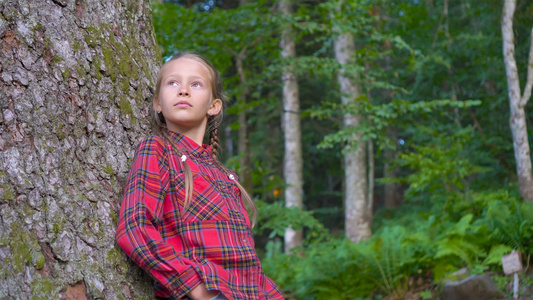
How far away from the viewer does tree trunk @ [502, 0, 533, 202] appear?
7785 millimetres

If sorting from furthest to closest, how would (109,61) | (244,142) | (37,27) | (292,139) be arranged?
(292,139) < (244,142) < (109,61) < (37,27)

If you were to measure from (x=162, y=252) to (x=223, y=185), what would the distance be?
22.2 inches

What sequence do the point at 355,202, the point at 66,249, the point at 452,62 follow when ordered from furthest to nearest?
1. the point at 452,62
2. the point at 355,202
3. the point at 66,249

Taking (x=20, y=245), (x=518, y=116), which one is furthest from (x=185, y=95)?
(x=518, y=116)

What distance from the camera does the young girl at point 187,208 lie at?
1824 millimetres

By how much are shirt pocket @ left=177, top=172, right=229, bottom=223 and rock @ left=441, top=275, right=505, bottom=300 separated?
4.38 meters

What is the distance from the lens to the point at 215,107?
2494 mm

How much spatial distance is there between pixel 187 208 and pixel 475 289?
4633 millimetres

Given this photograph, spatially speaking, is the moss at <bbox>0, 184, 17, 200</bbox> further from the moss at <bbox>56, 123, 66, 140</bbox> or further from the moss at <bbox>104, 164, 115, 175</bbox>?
the moss at <bbox>104, 164, 115, 175</bbox>

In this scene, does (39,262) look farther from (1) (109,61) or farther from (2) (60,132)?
(1) (109,61)

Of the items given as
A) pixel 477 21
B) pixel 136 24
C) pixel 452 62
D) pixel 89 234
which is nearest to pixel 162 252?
pixel 89 234

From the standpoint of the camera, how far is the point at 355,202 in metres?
11.4

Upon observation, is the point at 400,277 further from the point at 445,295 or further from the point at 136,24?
the point at 136,24

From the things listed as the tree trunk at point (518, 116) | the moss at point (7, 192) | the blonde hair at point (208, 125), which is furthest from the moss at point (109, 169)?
the tree trunk at point (518, 116)
